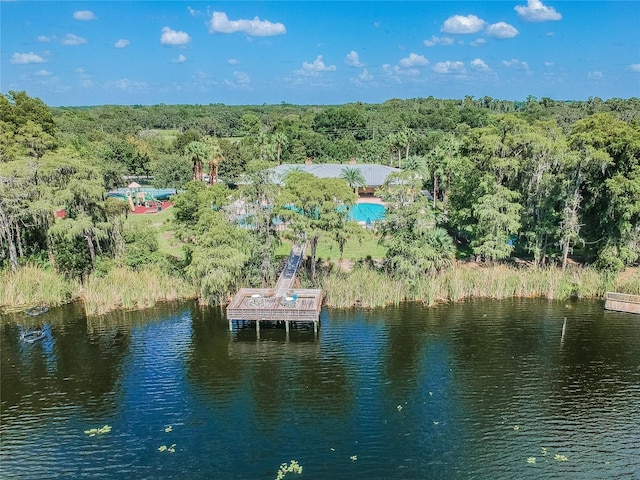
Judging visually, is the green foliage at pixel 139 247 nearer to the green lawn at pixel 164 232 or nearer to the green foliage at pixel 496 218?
the green lawn at pixel 164 232

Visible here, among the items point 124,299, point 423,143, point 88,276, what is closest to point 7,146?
point 88,276

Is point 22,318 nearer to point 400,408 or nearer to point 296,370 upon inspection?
point 296,370

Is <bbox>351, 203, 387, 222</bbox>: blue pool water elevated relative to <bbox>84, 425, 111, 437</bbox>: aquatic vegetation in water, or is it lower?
elevated

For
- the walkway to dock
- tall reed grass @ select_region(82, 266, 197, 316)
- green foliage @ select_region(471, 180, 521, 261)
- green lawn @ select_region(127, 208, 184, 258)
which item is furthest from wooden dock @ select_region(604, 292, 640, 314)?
green lawn @ select_region(127, 208, 184, 258)

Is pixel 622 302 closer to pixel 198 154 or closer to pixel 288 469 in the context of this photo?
pixel 288 469

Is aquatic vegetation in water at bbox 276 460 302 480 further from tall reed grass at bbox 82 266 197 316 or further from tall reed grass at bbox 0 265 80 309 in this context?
tall reed grass at bbox 0 265 80 309

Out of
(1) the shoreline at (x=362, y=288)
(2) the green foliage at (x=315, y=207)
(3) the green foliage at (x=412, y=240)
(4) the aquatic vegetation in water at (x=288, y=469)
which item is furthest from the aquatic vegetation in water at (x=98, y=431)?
(3) the green foliage at (x=412, y=240)

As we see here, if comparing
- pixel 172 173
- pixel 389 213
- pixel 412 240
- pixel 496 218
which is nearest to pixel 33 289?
pixel 389 213
